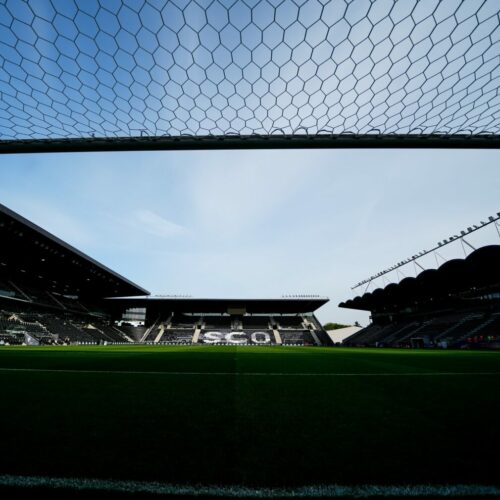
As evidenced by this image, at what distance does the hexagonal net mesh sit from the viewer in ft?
9.27

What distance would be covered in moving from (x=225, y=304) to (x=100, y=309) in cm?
1873

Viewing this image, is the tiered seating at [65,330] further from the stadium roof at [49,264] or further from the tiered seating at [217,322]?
the tiered seating at [217,322]

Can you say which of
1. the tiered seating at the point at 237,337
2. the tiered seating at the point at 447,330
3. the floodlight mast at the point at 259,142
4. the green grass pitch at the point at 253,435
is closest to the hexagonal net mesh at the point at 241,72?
the floodlight mast at the point at 259,142

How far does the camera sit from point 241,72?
3266 mm

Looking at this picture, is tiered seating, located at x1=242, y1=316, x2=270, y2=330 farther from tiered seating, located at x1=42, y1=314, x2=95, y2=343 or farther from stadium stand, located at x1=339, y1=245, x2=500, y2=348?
tiered seating, located at x1=42, y1=314, x2=95, y2=343

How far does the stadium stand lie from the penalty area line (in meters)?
23.2

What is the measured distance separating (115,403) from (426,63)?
14.3 feet

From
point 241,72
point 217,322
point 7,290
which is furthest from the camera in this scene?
point 217,322

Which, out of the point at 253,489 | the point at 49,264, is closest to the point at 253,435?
the point at 253,489

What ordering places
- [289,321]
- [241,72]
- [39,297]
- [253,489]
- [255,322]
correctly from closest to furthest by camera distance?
[253,489]
[241,72]
[39,297]
[255,322]
[289,321]

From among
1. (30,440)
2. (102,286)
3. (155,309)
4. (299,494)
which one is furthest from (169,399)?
(155,309)

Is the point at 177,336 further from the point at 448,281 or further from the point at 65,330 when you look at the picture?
the point at 448,281

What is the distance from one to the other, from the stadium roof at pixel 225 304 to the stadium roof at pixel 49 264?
2.82 metres

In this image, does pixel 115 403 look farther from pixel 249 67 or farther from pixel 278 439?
pixel 249 67
